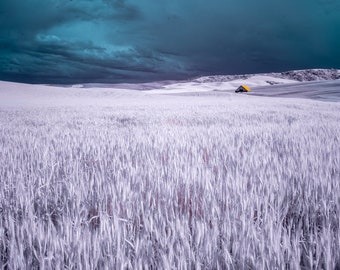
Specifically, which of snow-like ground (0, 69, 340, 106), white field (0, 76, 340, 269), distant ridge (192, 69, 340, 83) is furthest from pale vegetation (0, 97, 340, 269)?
distant ridge (192, 69, 340, 83)

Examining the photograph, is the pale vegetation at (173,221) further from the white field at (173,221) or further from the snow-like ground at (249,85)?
the snow-like ground at (249,85)

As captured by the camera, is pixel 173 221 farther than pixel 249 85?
No

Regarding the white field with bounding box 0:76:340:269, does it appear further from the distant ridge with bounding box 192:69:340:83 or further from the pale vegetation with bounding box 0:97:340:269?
the distant ridge with bounding box 192:69:340:83

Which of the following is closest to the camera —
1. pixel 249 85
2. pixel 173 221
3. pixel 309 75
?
pixel 173 221

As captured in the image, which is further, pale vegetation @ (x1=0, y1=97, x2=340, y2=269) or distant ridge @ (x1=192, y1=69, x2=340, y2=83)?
distant ridge @ (x1=192, y1=69, x2=340, y2=83)

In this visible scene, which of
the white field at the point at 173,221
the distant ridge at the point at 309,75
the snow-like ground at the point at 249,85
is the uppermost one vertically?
the distant ridge at the point at 309,75

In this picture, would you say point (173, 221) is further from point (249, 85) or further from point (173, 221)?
point (249, 85)

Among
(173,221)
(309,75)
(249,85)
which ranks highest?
(309,75)

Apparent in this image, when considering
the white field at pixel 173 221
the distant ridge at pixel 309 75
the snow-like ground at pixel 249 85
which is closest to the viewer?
the white field at pixel 173 221

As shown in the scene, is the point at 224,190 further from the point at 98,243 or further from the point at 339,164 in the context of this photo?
the point at 339,164

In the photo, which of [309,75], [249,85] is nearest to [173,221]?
[249,85]

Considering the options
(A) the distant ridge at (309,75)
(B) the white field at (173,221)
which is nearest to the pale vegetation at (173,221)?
(B) the white field at (173,221)

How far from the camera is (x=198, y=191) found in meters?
1.63

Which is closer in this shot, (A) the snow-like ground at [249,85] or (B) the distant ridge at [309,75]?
(A) the snow-like ground at [249,85]
